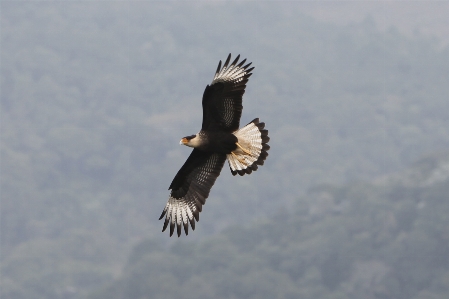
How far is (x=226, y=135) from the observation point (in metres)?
14.2

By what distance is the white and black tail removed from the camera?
14.2m

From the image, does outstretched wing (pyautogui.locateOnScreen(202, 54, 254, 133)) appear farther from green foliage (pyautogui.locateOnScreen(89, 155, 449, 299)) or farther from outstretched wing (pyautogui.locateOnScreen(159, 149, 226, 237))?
green foliage (pyautogui.locateOnScreen(89, 155, 449, 299))

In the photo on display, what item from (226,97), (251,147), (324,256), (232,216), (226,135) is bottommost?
(251,147)

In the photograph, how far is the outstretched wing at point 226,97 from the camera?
14.0 meters

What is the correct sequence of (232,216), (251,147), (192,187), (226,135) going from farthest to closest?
(232,216) < (192,187) < (251,147) < (226,135)

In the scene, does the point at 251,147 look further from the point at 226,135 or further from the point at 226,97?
the point at 226,97

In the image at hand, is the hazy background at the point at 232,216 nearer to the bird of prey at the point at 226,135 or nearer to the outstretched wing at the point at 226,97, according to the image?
the bird of prey at the point at 226,135

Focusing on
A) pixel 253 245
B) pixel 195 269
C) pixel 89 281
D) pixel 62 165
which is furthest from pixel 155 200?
pixel 195 269

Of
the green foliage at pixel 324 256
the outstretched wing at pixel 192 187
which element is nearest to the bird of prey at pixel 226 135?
the outstretched wing at pixel 192 187

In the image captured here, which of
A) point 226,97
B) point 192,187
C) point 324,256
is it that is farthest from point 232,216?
point 226,97

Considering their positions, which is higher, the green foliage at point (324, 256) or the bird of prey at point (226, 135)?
the green foliage at point (324, 256)

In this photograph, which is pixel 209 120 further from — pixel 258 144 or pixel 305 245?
pixel 305 245

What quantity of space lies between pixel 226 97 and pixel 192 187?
67.2 inches

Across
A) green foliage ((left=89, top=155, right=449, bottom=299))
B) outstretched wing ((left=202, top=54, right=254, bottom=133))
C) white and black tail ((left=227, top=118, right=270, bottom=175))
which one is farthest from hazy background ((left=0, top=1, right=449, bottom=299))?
outstretched wing ((left=202, top=54, right=254, bottom=133))
